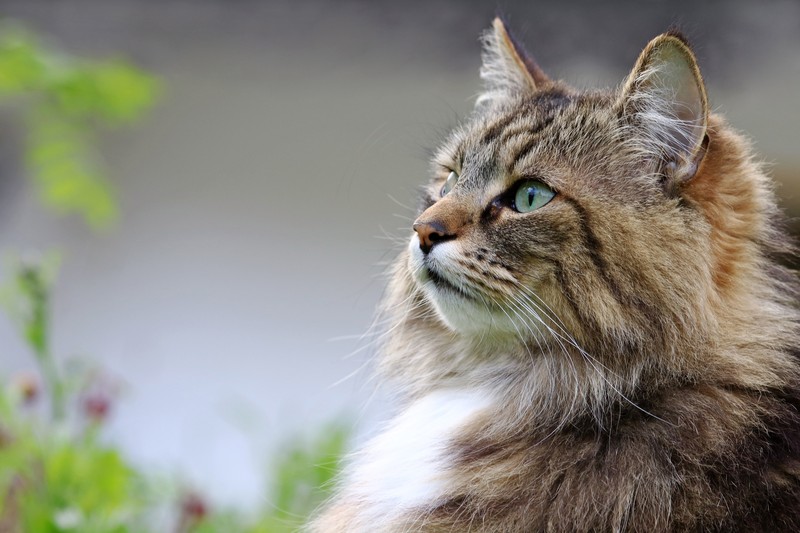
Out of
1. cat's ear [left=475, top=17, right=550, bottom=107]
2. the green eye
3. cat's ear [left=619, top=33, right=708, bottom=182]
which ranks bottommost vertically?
the green eye

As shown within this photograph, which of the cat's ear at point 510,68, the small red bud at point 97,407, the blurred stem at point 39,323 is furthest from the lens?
the small red bud at point 97,407

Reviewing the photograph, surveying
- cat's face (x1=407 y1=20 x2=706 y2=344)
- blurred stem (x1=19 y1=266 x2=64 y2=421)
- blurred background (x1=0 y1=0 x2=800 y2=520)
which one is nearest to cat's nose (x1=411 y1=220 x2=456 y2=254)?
cat's face (x1=407 y1=20 x2=706 y2=344)

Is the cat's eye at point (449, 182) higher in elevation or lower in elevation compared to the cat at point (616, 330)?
higher

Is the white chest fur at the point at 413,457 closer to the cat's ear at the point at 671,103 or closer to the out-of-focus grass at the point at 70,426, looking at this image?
the out-of-focus grass at the point at 70,426

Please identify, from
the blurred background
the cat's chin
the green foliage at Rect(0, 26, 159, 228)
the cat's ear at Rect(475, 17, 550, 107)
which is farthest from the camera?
the blurred background

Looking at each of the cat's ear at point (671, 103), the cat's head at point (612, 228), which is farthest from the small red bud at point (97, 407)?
the cat's ear at point (671, 103)

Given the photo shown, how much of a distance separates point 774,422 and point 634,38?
2.31 metres

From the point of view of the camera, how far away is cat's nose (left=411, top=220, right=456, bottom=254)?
1616mm

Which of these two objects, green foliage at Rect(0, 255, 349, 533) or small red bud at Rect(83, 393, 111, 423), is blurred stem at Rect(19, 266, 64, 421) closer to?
green foliage at Rect(0, 255, 349, 533)

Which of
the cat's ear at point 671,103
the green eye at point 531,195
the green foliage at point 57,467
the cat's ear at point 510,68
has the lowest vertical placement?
the green foliage at point 57,467

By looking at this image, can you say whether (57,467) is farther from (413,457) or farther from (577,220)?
(577,220)

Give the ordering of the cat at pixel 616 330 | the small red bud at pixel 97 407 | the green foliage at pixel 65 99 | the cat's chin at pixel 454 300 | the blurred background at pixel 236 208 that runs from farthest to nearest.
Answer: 1. the blurred background at pixel 236 208
2. the small red bud at pixel 97 407
3. the green foliage at pixel 65 99
4. the cat's chin at pixel 454 300
5. the cat at pixel 616 330

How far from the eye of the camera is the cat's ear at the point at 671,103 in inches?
60.3

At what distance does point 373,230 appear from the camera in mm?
4359
